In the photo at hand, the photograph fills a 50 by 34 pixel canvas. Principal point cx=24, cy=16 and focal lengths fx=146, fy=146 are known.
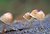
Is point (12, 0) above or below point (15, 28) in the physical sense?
above

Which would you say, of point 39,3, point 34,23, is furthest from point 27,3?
point 34,23

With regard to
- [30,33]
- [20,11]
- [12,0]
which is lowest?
[30,33]

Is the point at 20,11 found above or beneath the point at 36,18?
above

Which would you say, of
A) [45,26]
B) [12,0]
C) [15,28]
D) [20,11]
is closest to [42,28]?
[45,26]

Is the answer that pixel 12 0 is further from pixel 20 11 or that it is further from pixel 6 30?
pixel 6 30

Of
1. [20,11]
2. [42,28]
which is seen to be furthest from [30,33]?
[20,11]

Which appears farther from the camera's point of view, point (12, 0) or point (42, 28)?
point (12, 0)

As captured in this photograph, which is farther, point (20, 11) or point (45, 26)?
point (20, 11)

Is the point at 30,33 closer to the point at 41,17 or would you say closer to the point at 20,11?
the point at 41,17
